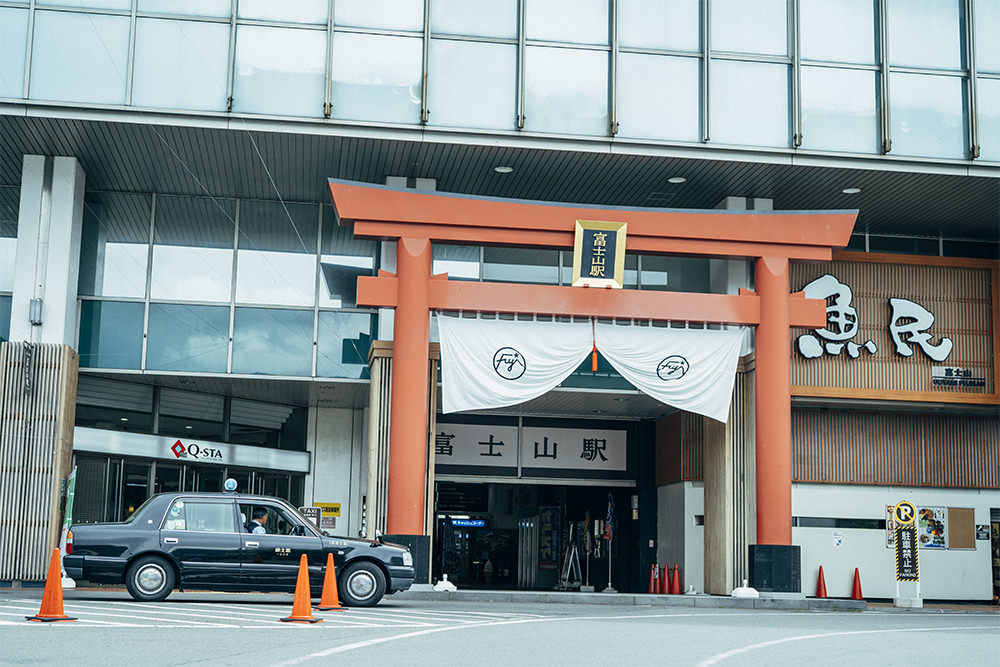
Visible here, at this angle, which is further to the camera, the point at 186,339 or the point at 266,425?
the point at 266,425

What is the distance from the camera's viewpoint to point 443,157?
21641 millimetres

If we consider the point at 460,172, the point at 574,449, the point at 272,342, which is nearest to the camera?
the point at 460,172

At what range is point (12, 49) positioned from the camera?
20125 millimetres

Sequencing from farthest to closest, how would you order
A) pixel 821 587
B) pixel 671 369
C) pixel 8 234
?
pixel 821 587 < pixel 8 234 < pixel 671 369

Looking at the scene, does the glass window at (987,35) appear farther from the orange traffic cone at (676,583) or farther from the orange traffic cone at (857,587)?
the orange traffic cone at (676,583)

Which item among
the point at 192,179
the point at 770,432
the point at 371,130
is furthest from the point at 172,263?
the point at 770,432

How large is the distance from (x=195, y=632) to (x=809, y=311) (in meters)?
13.7

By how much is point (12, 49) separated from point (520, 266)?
10.2 metres

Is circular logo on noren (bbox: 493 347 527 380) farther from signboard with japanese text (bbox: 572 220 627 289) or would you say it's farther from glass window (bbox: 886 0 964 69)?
glass window (bbox: 886 0 964 69)

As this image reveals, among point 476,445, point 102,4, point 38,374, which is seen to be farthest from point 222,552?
point 476,445

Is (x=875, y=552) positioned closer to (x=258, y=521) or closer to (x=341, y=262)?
(x=341, y=262)

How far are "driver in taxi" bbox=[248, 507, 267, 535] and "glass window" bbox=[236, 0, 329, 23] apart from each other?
885 cm

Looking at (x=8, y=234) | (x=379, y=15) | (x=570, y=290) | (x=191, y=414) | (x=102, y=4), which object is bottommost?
(x=191, y=414)

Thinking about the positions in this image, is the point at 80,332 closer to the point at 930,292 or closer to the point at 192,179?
the point at 192,179
